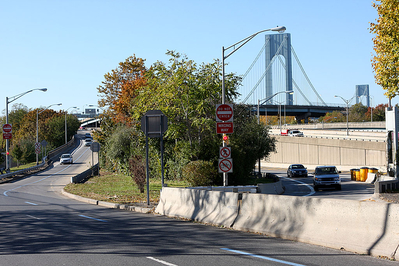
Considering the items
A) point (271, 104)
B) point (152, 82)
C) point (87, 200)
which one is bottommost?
point (87, 200)

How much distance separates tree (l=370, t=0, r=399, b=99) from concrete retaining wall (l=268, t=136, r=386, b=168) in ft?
94.6

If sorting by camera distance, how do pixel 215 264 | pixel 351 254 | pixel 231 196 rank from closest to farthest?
pixel 215 264 < pixel 351 254 < pixel 231 196

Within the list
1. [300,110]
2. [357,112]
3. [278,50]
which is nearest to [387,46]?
[278,50]

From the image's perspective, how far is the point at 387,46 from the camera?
69.6ft

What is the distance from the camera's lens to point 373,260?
770cm

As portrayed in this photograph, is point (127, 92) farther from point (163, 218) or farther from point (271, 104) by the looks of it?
point (271, 104)

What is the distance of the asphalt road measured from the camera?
7859mm

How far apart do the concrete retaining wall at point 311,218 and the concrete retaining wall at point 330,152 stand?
38.2 m

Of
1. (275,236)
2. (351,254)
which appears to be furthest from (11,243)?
(351,254)

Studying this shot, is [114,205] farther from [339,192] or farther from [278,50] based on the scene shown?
[278,50]

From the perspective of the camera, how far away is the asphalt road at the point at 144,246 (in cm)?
786

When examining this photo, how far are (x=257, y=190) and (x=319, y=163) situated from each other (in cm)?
4879

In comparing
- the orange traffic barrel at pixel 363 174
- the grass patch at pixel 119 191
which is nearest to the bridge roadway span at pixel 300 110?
the orange traffic barrel at pixel 363 174

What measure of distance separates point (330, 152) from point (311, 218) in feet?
192
